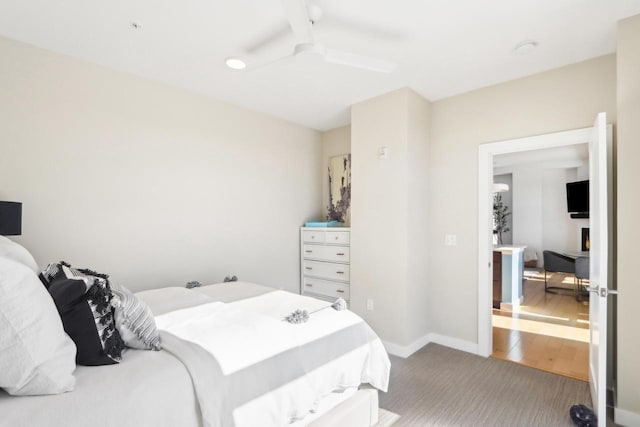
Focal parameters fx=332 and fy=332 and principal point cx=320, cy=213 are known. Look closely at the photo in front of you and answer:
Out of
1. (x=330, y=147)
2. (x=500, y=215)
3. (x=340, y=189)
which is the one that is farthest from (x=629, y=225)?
(x=500, y=215)

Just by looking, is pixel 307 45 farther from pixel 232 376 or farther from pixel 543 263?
pixel 543 263

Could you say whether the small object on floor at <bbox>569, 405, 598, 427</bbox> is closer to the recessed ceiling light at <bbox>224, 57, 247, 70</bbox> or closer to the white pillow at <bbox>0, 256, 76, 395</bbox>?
the white pillow at <bbox>0, 256, 76, 395</bbox>

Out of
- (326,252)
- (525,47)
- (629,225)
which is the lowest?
(326,252)

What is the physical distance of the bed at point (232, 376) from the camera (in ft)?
3.56

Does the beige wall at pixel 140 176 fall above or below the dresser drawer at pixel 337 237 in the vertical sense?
above

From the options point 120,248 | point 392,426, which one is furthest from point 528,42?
point 120,248

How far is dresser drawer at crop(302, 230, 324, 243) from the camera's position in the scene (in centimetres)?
405

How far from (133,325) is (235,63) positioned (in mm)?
2094

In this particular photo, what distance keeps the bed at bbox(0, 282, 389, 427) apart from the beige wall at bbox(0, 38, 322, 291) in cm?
99

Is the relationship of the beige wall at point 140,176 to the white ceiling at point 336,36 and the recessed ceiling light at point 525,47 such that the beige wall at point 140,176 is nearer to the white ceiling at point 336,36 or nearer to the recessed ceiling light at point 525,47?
the white ceiling at point 336,36

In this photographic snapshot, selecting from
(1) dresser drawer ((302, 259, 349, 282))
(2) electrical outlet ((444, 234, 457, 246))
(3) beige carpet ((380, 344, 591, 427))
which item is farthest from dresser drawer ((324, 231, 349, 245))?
(3) beige carpet ((380, 344, 591, 427))

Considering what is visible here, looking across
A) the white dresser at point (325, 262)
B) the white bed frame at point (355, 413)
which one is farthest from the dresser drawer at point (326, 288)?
the white bed frame at point (355, 413)

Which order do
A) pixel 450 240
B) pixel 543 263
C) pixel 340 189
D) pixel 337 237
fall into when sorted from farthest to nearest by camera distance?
1. pixel 543 263
2. pixel 340 189
3. pixel 337 237
4. pixel 450 240

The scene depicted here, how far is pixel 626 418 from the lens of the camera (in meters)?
2.02
